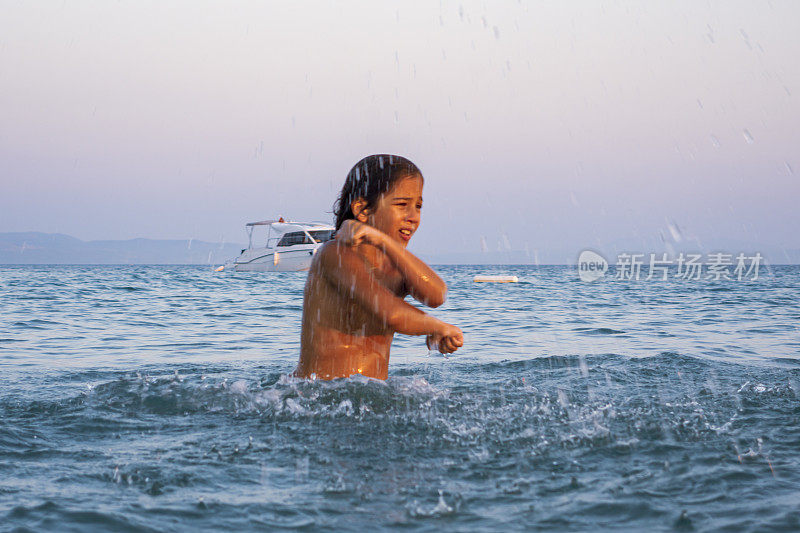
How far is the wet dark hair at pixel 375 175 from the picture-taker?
3402 mm

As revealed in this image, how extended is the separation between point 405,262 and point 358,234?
10.6 inches

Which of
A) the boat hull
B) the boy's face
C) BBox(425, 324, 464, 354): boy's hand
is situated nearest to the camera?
BBox(425, 324, 464, 354): boy's hand

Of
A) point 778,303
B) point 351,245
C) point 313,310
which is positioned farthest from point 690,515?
point 778,303

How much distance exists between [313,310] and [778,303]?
54.7 ft

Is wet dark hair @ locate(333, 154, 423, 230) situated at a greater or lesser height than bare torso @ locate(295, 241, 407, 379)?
greater

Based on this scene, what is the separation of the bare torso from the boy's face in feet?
0.46

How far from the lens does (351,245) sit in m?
3.16

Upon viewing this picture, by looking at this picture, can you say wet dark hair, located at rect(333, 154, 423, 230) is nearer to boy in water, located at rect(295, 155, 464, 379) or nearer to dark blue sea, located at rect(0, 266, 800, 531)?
boy in water, located at rect(295, 155, 464, 379)

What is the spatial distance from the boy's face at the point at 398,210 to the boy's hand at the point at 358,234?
0.87ft

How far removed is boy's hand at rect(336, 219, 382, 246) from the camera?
3072 millimetres

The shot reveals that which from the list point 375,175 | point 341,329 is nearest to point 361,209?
point 375,175

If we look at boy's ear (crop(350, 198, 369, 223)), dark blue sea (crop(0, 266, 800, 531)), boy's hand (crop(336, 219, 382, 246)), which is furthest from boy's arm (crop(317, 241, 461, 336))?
dark blue sea (crop(0, 266, 800, 531))

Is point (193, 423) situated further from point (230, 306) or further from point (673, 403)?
point (230, 306)

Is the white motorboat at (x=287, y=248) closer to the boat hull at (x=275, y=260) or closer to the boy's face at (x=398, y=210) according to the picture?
→ the boat hull at (x=275, y=260)
